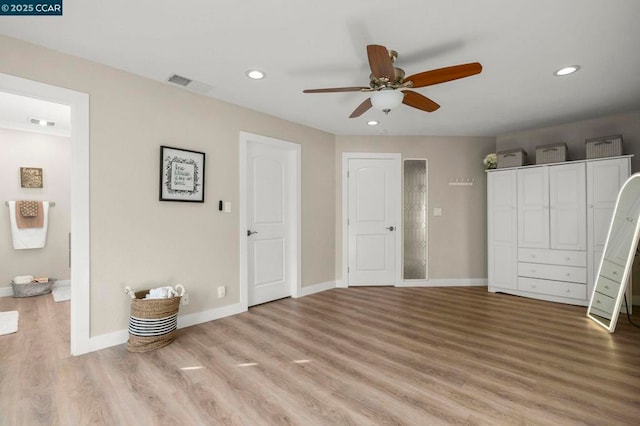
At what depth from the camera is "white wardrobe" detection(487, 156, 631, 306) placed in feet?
12.6

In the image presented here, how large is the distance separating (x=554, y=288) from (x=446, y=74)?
3544 millimetres

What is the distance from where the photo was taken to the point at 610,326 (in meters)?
3.06

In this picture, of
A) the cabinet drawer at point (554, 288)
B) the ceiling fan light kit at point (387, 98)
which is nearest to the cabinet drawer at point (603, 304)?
the cabinet drawer at point (554, 288)

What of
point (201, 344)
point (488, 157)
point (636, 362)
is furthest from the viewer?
point (488, 157)

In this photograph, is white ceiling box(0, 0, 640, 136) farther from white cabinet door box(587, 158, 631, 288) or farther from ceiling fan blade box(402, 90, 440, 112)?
white cabinet door box(587, 158, 631, 288)

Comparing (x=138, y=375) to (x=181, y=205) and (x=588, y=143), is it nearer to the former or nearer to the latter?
(x=181, y=205)

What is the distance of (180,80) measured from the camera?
9.88ft

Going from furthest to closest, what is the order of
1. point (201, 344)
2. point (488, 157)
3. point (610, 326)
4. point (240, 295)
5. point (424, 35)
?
1. point (488, 157)
2. point (240, 295)
3. point (610, 326)
4. point (201, 344)
5. point (424, 35)

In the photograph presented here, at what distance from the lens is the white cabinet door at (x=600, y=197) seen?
3717 millimetres

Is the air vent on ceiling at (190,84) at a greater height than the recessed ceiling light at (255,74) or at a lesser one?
greater

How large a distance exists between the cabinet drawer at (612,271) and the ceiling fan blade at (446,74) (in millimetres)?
2816

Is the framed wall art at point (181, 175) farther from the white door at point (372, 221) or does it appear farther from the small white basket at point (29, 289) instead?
the small white basket at point (29, 289)

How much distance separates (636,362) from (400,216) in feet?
10.0

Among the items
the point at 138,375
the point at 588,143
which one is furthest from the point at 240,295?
the point at 588,143
